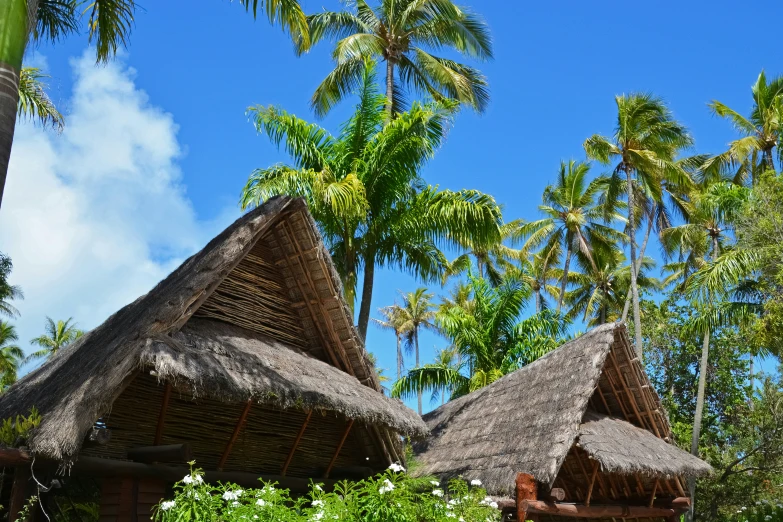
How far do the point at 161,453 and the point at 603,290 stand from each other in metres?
29.7

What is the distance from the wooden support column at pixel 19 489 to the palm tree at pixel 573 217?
2215 cm

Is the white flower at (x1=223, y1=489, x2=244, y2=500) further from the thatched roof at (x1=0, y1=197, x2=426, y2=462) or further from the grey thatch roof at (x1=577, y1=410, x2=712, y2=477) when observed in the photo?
the grey thatch roof at (x1=577, y1=410, x2=712, y2=477)

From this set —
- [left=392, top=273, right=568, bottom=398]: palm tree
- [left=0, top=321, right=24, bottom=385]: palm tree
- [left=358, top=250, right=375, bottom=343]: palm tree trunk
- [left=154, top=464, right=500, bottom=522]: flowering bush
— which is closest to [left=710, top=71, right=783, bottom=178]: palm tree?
[left=392, top=273, right=568, bottom=398]: palm tree

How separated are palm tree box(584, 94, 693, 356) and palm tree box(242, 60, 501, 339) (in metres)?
10.5

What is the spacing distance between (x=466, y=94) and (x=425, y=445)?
812 centimetres

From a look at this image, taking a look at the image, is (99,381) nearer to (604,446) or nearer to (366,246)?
(604,446)

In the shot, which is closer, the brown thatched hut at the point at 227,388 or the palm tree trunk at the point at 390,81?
the brown thatched hut at the point at 227,388

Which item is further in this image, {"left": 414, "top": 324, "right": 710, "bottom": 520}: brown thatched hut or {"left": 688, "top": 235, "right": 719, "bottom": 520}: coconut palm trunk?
{"left": 688, "top": 235, "right": 719, "bottom": 520}: coconut palm trunk

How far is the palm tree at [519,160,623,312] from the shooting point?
1057 inches

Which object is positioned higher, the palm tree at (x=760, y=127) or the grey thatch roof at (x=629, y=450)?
the palm tree at (x=760, y=127)

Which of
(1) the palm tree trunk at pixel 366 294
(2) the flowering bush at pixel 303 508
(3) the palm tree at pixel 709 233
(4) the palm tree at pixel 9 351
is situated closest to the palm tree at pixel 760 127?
(3) the palm tree at pixel 709 233

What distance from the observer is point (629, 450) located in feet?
34.6

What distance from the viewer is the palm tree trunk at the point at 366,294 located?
12766 millimetres

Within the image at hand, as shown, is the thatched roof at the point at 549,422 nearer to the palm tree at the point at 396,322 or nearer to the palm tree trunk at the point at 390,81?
the palm tree trunk at the point at 390,81
